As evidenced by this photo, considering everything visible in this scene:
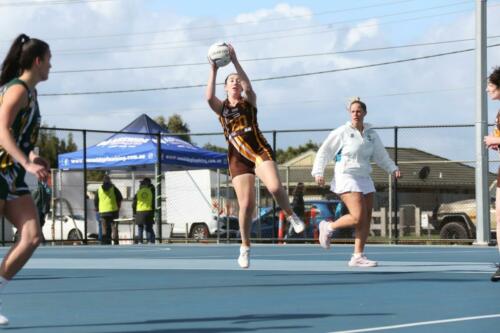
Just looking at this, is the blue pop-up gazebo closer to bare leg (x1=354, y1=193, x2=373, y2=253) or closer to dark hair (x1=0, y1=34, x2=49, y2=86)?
bare leg (x1=354, y1=193, x2=373, y2=253)

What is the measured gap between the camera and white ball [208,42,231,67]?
1224cm

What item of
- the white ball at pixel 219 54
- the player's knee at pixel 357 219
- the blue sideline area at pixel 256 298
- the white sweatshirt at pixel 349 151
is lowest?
the blue sideline area at pixel 256 298

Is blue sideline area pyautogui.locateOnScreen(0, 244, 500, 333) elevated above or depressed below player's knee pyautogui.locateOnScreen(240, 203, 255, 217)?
below

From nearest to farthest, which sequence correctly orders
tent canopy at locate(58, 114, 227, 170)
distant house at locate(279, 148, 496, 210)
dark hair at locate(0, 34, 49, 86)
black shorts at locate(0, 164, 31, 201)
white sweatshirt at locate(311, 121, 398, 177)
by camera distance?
black shorts at locate(0, 164, 31, 201)
dark hair at locate(0, 34, 49, 86)
white sweatshirt at locate(311, 121, 398, 177)
distant house at locate(279, 148, 496, 210)
tent canopy at locate(58, 114, 227, 170)

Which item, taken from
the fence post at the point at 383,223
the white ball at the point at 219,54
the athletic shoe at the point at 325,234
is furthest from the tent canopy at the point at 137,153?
the white ball at the point at 219,54

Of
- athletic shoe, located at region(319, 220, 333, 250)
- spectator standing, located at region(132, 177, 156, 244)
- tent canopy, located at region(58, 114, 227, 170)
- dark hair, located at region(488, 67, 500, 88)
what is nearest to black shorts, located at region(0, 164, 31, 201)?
dark hair, located at region(488, 67, 500, 88)

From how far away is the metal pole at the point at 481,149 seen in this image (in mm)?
22922

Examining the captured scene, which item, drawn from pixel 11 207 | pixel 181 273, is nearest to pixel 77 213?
pixel 181 273

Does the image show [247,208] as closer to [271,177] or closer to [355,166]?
[271,177]

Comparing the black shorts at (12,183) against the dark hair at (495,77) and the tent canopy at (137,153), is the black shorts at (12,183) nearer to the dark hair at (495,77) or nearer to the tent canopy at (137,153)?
the dark hair at (495,77)

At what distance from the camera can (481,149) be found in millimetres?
22875

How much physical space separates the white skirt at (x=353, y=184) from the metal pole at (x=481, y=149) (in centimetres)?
1014

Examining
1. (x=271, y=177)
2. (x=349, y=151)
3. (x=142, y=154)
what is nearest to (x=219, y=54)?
(x=271, y=177)

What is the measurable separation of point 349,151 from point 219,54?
6.72ft
